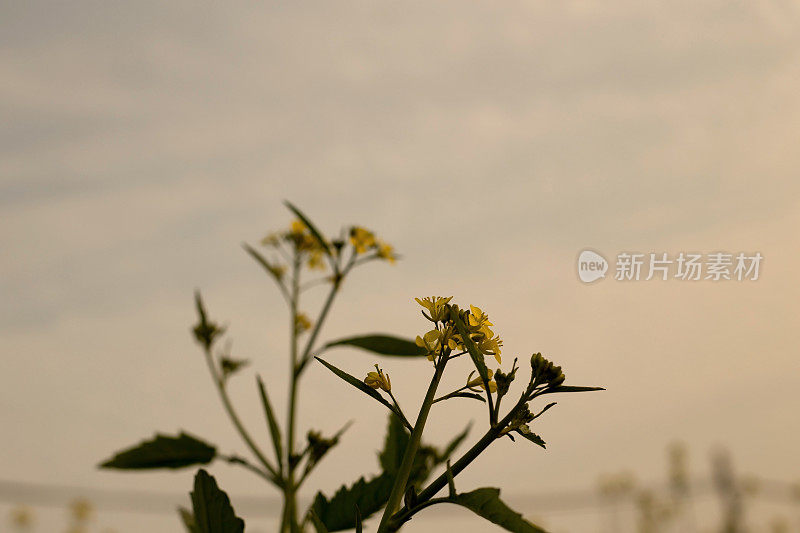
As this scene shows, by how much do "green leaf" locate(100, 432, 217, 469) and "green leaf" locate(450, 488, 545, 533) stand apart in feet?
4.25

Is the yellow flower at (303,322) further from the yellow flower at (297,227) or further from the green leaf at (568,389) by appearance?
the green leaf at (568,389)

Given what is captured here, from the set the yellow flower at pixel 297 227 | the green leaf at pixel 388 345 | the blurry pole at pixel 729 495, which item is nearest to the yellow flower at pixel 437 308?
the green leaf at pixel 388 345

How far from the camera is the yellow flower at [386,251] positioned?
2446 millimetres

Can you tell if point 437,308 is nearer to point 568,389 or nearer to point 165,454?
point 568,389

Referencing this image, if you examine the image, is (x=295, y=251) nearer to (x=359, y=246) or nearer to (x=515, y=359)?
(x=359, y=246)

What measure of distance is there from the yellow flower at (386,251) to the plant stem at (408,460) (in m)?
1.46

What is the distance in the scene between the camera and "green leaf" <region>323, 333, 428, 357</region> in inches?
81.2

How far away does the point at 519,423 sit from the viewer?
959 millimetres

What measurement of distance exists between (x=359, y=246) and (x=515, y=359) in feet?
4.67

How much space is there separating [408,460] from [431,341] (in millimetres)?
172

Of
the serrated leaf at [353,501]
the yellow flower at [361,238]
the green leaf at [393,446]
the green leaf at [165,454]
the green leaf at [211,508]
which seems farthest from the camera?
the yellow flower at [361,238]

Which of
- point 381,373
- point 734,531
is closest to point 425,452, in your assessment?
point 381,373

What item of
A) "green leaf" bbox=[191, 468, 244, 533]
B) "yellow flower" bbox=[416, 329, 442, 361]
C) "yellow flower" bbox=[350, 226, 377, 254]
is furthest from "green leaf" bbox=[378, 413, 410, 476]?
"yellow flower" bbox=[350, 226, 377, 254]

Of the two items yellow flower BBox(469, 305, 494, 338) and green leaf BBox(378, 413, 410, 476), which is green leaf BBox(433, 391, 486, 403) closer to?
yellow flower BBox(469, 305, 494, 338)
